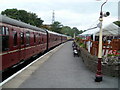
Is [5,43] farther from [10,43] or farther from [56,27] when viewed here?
[56,27]

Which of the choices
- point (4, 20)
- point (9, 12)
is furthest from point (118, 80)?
point (9, 12)

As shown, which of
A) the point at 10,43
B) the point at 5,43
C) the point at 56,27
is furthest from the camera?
the point at 56,27

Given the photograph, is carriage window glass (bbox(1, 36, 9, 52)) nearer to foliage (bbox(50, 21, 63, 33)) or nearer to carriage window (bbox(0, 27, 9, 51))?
carriage window (bbox(0, 27, 9, 51))

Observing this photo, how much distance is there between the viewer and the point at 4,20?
899 cm

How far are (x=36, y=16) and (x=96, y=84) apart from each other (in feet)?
273

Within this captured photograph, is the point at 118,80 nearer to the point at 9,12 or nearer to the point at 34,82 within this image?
the point at 34,82

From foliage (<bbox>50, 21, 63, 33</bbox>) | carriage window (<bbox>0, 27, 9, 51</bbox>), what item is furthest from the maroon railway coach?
foliage (<bbox>50, 21, 63, 33</bbox>)

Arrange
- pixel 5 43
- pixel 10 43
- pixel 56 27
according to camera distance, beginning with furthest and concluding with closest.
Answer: pixel 56 27, pixel 10 43, pixel 5 43

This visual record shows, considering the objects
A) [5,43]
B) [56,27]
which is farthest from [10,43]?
[56,27]

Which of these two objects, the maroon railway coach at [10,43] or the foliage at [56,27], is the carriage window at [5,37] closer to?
the maroon railway coach at [10,43]

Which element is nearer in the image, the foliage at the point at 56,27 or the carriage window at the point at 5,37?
the carriage window at the point at 5,37

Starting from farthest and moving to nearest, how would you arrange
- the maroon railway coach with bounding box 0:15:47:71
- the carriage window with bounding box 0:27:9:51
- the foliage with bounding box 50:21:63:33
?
the foliage with bounding box 50:21:63:33 < the maroon railway coach with bounding box 0:15:47:71 < the carriage window with bounding box 0:27:9:51

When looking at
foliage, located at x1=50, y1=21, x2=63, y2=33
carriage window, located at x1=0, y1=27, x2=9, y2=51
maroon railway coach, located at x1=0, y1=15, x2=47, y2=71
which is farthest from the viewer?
foliage, located at x1=50, y1=21, x2=63, y2=33

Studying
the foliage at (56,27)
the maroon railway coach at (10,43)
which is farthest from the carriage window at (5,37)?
the foliage at (56,27)
